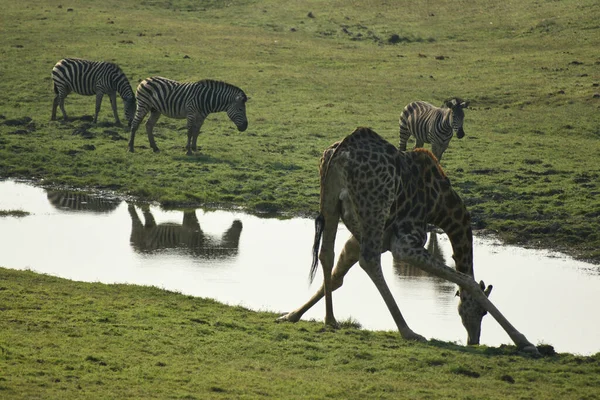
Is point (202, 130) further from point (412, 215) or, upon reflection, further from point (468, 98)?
point (412, 215)

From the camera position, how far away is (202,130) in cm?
2870

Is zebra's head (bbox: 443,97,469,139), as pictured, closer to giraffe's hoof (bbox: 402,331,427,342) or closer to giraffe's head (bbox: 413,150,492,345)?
giraffe's head (bbox: 413,150,492,345)

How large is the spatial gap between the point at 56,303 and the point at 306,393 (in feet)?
13.7

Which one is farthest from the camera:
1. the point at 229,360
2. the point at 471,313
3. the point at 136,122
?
the point at 136,122

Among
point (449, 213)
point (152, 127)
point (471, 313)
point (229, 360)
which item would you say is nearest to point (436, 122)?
point (152, 127)

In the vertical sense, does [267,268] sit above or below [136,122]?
below

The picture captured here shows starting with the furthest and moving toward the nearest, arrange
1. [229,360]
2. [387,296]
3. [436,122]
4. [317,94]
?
[317,94] → [436,122] → [387,296] → [229,360]

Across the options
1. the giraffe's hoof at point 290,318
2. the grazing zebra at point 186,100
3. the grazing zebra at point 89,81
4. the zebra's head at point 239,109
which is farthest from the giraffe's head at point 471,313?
the grazing zebra at point 89,81

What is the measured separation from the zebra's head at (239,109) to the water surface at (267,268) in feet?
22.7

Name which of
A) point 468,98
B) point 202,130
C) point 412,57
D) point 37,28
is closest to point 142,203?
point 202,130

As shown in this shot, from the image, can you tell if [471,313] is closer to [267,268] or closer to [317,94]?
[267,268]

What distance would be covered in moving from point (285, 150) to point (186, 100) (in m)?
3.06

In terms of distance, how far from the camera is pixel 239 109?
26.4 metres

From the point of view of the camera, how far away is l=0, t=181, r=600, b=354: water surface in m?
12.8
